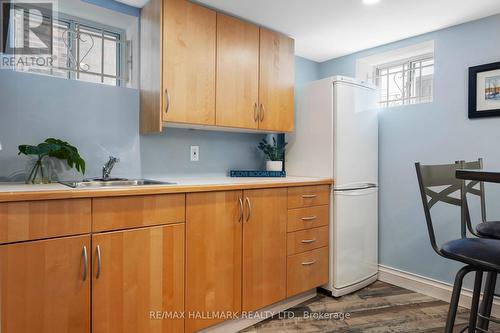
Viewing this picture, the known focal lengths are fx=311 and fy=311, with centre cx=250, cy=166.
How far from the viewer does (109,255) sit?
1442 mm

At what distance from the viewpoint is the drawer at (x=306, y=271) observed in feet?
7.30

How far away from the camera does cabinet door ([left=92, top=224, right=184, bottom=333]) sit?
143cm

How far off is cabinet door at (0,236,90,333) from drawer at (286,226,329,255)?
4.29ft

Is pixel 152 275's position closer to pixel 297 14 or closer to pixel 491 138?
pixel 297 14

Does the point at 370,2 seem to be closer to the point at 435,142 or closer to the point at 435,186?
the point at 435,142

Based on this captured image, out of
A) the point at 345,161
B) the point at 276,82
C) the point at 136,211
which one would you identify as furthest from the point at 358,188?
the point at 136,211

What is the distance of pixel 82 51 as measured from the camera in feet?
6.73

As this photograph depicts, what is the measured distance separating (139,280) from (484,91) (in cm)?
258

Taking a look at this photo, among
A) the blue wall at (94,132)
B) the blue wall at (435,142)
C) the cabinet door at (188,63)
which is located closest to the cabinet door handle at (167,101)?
the cabinet door at (188,63)

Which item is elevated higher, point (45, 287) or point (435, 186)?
point (435, 186)

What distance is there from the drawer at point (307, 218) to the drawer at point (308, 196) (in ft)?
0.13

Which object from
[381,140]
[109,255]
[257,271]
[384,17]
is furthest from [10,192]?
[381,140]

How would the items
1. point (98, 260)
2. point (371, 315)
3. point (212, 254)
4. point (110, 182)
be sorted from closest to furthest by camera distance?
point (98, 260), point (212, 254), point (110, 182), point (371, 315)

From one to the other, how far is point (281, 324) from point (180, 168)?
1.31 metres
